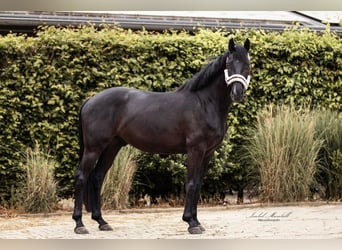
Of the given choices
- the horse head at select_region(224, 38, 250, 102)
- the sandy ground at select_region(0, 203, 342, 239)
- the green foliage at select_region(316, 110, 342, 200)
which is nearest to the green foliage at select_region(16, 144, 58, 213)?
the sandy ground at select_region(0, 203, 342, 239)

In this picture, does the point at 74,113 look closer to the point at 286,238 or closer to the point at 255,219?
the point at 255,219

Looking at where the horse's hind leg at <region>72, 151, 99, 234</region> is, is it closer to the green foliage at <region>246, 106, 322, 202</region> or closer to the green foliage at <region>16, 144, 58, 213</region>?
the green foliage at <region>16, 144, 58, 213</region>

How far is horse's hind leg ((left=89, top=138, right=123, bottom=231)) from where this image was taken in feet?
22.1

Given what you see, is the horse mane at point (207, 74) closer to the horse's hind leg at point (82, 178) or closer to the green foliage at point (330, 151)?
the horse's hind leg at point (82, 178)

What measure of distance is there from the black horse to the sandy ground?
9.2 inches

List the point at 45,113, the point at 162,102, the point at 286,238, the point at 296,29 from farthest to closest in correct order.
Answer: the point at 296,29, the point at 45,113, the point at 162,102, the point at 286,238

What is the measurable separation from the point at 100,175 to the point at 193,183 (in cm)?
90

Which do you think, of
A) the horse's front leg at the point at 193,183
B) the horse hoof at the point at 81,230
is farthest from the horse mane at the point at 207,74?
the horse hoof at the point at 81,230

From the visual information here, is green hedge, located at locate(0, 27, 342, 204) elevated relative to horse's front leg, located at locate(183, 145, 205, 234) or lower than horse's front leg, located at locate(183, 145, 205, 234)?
elevated

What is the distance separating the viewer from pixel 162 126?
657 centimetres

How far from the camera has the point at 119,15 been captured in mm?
10820

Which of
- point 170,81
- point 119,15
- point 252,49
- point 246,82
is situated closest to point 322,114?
point 252,49

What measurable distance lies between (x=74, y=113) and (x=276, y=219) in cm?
260

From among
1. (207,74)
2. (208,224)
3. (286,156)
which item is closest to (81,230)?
(208,224)
